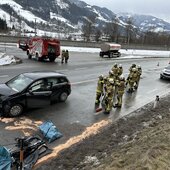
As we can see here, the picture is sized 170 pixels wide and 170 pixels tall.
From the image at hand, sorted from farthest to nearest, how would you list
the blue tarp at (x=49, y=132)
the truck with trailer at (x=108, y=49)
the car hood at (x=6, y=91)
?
the truck with trailer at (x=108, y=49), the car hood at (x=6, y=91), the blue tarp at (x=49, y=132)

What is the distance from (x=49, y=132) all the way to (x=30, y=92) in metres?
2.71

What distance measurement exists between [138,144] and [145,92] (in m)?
→ 9.93

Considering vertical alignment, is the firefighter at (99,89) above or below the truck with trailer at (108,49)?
above

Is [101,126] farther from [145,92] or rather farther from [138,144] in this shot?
[145,92]

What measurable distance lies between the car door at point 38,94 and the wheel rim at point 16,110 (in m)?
0.46

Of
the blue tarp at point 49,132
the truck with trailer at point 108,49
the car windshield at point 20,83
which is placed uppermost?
the car windshield at point 20,83

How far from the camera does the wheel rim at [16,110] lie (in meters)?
12.1

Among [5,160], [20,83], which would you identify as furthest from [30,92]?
[5,160]

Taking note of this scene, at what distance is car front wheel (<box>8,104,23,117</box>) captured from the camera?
1212cm

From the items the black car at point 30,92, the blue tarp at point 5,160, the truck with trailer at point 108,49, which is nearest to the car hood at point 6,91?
the black car at point 30,92

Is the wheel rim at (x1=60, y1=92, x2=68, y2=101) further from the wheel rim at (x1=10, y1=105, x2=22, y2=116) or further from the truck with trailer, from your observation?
the truck with trailer

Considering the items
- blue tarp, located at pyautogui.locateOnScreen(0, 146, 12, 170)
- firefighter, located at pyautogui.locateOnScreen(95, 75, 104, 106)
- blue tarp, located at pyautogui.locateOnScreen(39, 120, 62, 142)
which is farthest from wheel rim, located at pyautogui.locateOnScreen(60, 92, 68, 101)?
blue tarp, located at pyautogui.locateOnScreen(0, 146, 12, 170)

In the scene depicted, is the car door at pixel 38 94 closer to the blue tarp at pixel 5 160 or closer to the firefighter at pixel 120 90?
the firefighter at pixel 120 90

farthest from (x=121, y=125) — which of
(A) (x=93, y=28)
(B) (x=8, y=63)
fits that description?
(A) (x=93, y=28)
